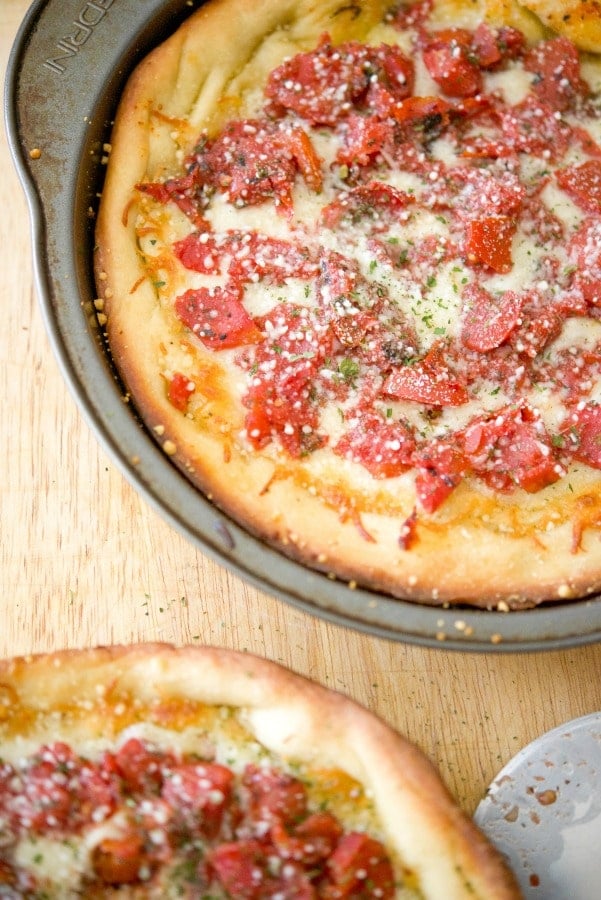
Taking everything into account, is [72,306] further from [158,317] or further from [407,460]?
[407,460]

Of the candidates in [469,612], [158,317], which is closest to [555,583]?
[469,612]

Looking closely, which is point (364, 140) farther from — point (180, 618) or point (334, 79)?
point (180, 618)

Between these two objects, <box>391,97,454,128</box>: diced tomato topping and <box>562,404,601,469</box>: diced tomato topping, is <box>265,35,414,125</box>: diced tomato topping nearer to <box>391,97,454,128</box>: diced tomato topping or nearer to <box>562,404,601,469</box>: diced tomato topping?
<box>391,97,454,128</box>: diced tomato topping

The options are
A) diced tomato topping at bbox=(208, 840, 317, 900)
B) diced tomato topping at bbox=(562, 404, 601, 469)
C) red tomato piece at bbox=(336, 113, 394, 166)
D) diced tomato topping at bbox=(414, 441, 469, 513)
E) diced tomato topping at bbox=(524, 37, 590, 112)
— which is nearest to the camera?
diced tomato topping at bbox=(208, 840, 317, 900)

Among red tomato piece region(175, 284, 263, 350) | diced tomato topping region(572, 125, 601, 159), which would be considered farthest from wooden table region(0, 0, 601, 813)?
diced tomato topping region(572, 125, 601, 159)

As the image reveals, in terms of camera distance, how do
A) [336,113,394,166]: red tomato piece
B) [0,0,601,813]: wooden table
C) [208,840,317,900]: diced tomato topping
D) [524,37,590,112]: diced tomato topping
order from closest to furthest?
[208,840,317,900]: diced tomato topping < [0,0,601,813]: wooden table < [336,113,394,166]: red tomato piece < [524,37,590,112]: diced tomato topping

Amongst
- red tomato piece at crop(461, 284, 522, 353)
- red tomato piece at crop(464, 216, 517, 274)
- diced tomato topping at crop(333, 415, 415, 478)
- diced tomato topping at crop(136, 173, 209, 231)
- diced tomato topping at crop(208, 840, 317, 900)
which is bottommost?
diced tomato topping at crop(208, 840, 317, 900)

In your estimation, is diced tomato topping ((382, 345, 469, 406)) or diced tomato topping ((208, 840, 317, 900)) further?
diced tomato topping ((382, 345, 469, 406))
